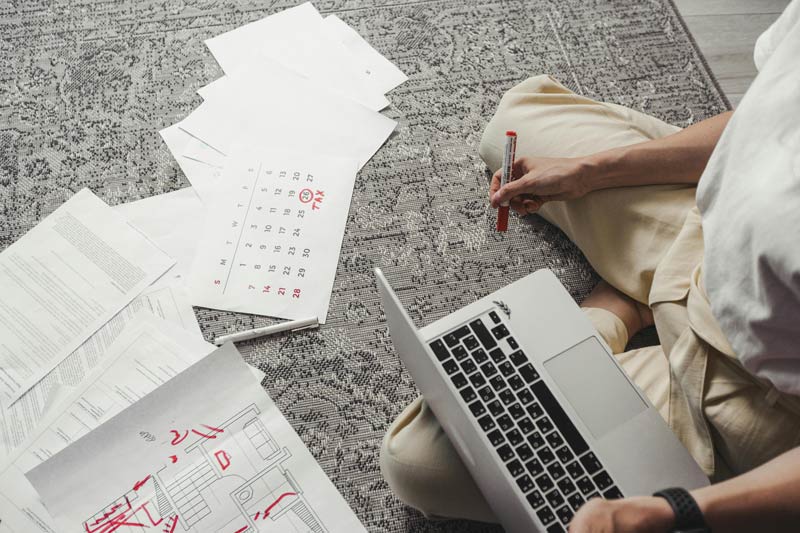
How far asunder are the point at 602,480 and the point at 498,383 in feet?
0.53

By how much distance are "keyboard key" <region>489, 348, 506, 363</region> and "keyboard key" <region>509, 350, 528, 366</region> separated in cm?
1

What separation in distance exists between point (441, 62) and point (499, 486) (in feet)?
3.04

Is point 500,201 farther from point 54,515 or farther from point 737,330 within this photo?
point 54,515

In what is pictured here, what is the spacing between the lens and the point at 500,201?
100cm

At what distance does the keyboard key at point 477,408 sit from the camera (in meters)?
0.76

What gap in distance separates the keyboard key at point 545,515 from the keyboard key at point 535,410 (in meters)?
0.11

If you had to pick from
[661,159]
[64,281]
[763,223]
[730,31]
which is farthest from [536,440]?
[730,31]

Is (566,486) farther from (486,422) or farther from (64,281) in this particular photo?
(64,281)

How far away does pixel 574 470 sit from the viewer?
74cm

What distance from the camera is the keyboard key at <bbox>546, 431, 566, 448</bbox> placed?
0.75 metres

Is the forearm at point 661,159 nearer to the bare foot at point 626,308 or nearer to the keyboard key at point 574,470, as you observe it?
the bare foot at point 626,308

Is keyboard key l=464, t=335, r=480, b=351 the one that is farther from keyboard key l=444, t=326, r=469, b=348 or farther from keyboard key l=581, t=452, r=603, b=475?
keyboard key l=581, t=452, r=603, b=475

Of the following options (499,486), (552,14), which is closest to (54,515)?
(499,486)

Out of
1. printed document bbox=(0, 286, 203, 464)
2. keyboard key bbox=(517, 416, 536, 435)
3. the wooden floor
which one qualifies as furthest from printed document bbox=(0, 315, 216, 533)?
the wooden floor
